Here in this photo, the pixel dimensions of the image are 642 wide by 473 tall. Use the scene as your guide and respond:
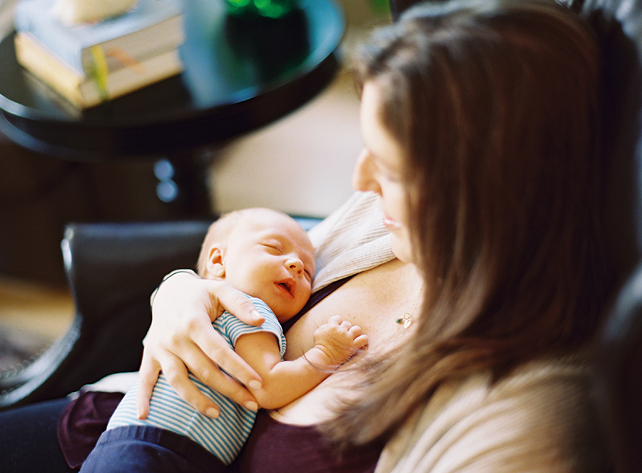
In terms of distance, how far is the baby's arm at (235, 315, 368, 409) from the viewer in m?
0.69

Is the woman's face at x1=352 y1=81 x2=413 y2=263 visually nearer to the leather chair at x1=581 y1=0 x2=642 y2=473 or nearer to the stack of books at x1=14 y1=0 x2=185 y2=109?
the leather chair at x1=581 y1=0 x2=642 y2=473

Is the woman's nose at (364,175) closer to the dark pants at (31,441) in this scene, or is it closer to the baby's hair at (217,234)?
the baby's hair at (217,234)

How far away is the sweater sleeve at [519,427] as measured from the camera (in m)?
0.48

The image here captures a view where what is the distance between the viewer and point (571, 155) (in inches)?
19.0

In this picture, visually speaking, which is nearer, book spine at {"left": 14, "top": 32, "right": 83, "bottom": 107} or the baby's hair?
the baby's hair

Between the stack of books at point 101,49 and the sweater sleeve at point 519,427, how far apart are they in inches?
36.8

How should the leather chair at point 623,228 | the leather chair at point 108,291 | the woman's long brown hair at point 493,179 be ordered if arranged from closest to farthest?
the leather chair at point 623,228, the woman's long brown hair at point 493,179, the leather chair at point 108,291

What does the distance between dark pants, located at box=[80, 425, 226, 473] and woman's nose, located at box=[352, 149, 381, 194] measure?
1.25ft

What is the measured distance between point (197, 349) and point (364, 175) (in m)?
0.31

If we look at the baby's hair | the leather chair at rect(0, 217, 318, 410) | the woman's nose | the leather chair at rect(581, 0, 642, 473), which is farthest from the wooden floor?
the leather chair at rect(581, 0, 642, 473)

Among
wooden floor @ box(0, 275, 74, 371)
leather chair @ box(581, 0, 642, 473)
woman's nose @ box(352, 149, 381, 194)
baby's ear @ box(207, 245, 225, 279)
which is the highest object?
leather chair @ box(581, 0, 642, 473)

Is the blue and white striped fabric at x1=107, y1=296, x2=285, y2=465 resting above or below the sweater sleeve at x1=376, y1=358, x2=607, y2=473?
below

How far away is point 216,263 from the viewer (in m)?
0.87

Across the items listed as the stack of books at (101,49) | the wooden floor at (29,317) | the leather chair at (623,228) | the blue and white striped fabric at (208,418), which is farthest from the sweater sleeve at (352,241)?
the wooden floor at (29,317)
